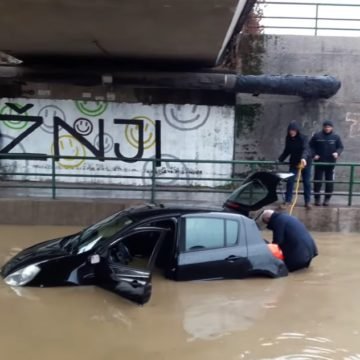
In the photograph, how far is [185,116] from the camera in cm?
1456

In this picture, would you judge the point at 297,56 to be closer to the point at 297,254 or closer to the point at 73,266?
the point at 297,254

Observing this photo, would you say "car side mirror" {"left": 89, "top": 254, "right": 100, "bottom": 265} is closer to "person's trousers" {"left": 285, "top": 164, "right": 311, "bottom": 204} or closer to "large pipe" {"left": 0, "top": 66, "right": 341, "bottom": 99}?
"person's trousers" {"left": 285, "top": 164, "right": 311, "bottom": 204}

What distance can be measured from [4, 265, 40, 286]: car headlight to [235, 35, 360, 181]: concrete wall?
9131mm

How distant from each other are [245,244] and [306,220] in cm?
444

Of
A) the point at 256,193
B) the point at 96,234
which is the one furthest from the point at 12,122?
the point at 256,193

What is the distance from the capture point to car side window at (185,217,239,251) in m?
6.73

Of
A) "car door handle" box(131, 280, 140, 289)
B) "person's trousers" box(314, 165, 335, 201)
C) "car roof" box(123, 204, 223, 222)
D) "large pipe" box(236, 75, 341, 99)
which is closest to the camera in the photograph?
"car door handle" box(131, 280, 140, 289)

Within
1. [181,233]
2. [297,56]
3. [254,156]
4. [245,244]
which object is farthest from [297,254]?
[297,56]

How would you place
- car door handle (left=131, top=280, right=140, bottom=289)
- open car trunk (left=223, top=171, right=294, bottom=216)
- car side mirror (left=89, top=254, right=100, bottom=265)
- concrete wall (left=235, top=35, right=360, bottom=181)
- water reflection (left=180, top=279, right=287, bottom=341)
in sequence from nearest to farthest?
water reflection (left=180, top=279, right=287, bottom=341) < car door handle (left=131, top=280, right=140, bottom=289) < car side mirror (left=89, top=254, right=100, bottom=265) < open car trunk (left=223, top=171, right=294, bottom=216) < concrete wall (left=235, top=35, right=360, bottom=181)

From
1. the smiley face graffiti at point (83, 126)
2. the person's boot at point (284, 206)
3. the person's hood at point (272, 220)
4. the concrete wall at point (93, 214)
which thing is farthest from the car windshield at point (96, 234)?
the smiley face graffiti at point (83, 126)

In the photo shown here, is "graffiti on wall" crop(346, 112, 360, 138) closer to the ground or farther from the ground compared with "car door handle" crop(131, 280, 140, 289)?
farther from the ground

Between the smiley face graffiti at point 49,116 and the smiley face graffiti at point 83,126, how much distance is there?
1.28ft

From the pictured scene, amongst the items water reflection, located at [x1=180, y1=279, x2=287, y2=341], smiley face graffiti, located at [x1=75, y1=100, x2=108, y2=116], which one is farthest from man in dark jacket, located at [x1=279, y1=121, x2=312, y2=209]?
smiley face graffiti, located at [x1=75, y1=100, x2=108, y2=116]

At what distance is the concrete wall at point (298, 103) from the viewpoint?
14406 millimetres
